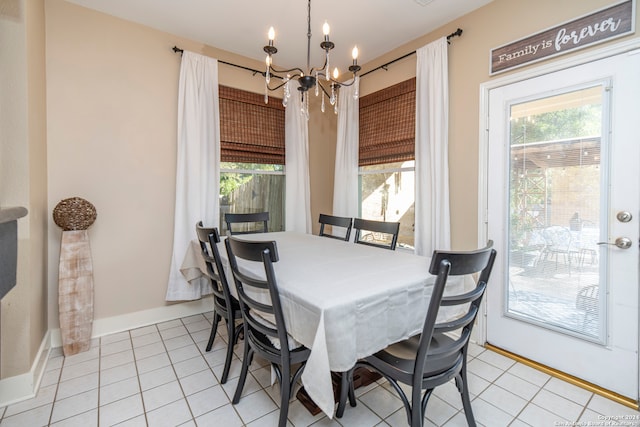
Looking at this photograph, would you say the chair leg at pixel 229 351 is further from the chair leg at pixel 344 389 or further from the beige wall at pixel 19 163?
the beige wall at pixel 19 163

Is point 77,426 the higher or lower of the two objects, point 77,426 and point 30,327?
the lower

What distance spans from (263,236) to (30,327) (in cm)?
169

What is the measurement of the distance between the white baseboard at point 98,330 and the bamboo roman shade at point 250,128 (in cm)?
161

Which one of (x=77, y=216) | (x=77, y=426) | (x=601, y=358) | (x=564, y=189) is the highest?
(x=564, y=189)

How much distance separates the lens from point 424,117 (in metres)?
2.85

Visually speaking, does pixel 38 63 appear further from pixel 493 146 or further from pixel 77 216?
pixel 493 146

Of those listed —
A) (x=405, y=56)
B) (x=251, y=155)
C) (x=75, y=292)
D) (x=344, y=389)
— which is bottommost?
(x=344, y=389)

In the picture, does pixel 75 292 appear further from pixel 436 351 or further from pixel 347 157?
pixel 347 157

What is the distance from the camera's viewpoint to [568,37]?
6.54 ft

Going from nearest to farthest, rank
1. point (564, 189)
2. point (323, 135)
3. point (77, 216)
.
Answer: point (564, 189) → point (77, 216) → point (323, 135)

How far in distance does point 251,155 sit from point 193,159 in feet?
2.23

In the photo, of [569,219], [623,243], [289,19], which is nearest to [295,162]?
[289,19]

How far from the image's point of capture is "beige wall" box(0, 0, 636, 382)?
2.37 metres

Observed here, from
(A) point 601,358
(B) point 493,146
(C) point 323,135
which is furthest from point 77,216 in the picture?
(A) point 601,358
